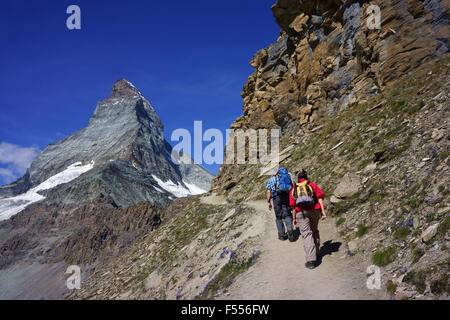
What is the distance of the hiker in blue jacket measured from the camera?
410 inches

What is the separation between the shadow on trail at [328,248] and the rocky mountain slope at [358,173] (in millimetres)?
195

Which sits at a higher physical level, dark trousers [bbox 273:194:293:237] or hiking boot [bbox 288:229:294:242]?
dark trousers [bbox 273:194:293:237]

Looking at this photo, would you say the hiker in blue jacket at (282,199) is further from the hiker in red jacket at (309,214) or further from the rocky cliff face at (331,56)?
the rocky cliff face at (331,56)

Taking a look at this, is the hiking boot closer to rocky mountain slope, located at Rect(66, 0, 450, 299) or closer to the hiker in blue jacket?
the hiker in blue jacket

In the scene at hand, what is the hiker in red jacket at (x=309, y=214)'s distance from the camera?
802cm

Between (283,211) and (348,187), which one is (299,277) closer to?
(283,211)

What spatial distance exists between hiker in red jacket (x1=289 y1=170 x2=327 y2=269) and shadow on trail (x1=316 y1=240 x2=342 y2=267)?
39 cm

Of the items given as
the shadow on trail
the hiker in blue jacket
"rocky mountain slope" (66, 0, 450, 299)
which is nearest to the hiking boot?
the hiker in blue jacket

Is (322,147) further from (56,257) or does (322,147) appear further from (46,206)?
(46,206)

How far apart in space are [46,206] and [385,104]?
214m

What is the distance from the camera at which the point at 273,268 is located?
27.9 feet

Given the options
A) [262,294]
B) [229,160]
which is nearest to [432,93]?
[262,294]

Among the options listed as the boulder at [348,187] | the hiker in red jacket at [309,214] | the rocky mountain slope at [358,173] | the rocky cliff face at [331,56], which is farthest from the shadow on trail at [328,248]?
the rocky cliff face at [331,56]

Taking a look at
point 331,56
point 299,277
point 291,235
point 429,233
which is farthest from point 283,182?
point 331,56
